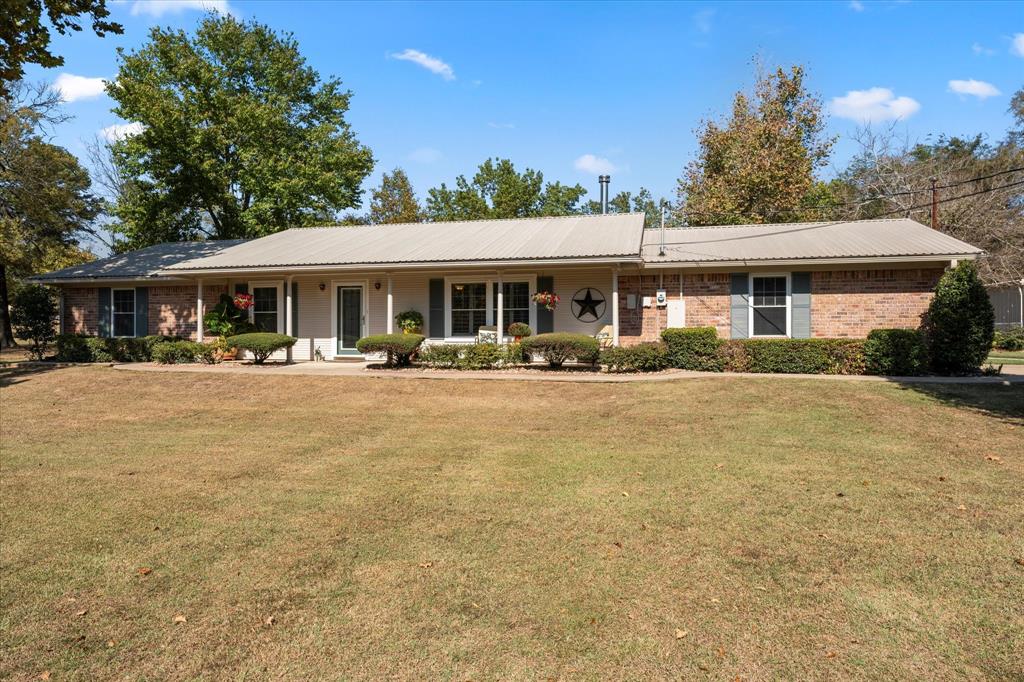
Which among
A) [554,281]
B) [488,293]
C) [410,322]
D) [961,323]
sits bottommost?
[961,323]

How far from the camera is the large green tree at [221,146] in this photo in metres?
24.3

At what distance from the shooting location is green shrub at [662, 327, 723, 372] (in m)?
13.0

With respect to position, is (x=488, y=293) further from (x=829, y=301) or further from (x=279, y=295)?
(x=829, y=301)

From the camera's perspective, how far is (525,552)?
4.14 meters

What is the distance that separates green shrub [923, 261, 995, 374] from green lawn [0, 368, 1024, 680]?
4856 millimetres

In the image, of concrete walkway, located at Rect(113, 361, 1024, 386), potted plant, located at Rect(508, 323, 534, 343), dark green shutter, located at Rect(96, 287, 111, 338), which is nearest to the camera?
concrete walkway, located at Rect(113, 361, 1024, 386)

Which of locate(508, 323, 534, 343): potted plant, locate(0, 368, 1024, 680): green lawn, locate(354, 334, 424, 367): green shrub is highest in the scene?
locate(508, 323, 534, 343): potted plant

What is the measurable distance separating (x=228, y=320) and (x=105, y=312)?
5.75 metres

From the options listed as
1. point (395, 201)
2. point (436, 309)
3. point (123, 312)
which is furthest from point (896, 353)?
point (395, 201)

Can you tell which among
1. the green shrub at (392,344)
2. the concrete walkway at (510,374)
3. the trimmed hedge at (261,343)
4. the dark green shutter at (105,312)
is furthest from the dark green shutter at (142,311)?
the green shrub at (392,344)

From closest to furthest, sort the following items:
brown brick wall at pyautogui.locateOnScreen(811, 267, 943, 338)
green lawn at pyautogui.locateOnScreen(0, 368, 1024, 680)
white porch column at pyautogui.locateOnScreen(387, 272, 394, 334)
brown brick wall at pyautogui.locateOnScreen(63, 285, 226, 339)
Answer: green lawn at pyautogui.locateOnScreen(0, 368, 1024, 680)
brown brick wall at pyautogui.locateOnScreen(811, 267, 943, 338)
white porch column at pyautogui.locateOnScreen(387, 272, 394, 334)
brown brick wall at pyautogui.locateOnScreen(63, 285, 226, 339)

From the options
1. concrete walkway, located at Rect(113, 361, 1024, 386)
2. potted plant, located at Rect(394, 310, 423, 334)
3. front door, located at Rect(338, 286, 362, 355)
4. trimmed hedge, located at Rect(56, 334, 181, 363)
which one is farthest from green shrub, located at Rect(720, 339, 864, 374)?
trimmed hedge, located at Rect(56, 334, 181, 363)

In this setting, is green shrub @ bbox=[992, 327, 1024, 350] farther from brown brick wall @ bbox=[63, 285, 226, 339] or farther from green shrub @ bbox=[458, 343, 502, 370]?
brown brick wall @ bbox=[63, 285, 226, 339]

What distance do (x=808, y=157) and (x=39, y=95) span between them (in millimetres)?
33256
